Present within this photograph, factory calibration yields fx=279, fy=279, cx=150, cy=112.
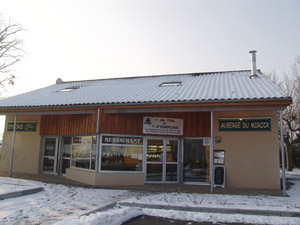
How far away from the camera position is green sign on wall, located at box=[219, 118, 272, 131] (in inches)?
448

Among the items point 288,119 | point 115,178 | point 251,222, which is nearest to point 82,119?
point 115,178

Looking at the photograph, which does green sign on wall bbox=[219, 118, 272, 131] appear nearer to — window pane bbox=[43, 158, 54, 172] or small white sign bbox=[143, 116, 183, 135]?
small white sign bbox=[143, 116, 183, 135]

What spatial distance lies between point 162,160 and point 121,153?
1943mm

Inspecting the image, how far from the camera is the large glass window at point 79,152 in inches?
472

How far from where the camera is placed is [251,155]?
37.9ft

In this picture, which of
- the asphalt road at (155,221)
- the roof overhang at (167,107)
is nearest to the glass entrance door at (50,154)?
the roof overhang at (167,107)

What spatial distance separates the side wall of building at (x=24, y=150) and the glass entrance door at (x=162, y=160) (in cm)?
639

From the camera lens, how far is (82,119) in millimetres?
12352

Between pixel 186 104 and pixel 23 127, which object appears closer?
pixel 186 104

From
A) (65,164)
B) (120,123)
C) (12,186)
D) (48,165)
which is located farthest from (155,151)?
(48,165)

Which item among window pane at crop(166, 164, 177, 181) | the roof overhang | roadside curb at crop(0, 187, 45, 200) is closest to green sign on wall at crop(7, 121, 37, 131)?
the roof overhang

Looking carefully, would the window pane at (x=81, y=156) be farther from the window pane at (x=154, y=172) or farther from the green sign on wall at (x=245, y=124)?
the green sign on wall at (x=245, y=124)

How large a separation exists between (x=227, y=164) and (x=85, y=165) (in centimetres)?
614

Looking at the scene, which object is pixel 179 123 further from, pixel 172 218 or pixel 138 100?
pixel 172 218
